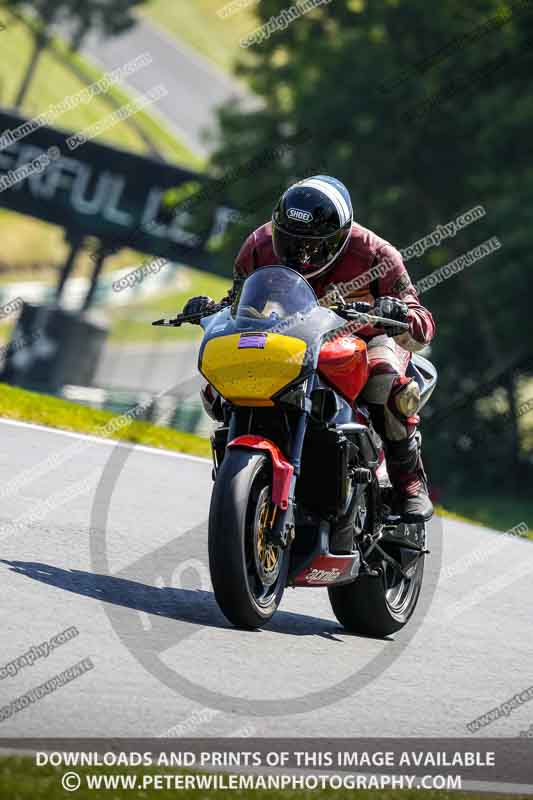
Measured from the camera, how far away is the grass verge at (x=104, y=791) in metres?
3.97

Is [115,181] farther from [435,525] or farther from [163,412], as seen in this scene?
[435,525]

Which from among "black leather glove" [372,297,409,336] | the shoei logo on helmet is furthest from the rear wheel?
the shoei logo on helmet

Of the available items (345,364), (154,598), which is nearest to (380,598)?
(154,598)

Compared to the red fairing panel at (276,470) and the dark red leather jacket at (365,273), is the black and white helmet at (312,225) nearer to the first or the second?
the dark red leather jacket at (365,273)

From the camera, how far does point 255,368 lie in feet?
20.0

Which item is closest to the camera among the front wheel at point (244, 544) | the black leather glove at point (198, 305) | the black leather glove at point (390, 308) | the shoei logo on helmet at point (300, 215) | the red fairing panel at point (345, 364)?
the front wheel at point (244, 544)

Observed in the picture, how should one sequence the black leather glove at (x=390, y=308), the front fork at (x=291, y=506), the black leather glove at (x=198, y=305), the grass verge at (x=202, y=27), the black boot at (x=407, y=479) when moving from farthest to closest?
the grass verge at (x=202, y=27), the black boot at (x=407, y=479), the black leather glove at (x=198, y=305), the black leather glove at (x=390, y=308), the front fork at (x=291, y=506)

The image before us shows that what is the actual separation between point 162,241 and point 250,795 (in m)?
32.3

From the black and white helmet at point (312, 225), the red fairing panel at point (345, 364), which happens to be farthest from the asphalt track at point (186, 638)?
the black and white helmet at point (312, 225)

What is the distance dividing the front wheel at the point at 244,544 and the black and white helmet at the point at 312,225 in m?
1.10

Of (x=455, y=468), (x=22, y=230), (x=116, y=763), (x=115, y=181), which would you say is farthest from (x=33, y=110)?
(x=116, y=763)

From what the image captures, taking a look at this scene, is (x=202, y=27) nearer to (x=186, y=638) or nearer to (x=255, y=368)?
(x=255, y=368)

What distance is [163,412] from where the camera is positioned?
782 inches

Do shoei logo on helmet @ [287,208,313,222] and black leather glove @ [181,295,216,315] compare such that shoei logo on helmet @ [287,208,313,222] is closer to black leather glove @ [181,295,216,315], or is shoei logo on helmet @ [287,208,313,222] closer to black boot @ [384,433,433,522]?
black leather glove @ [181,295,216,315]
